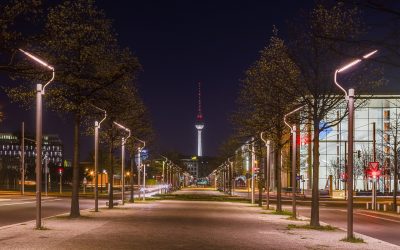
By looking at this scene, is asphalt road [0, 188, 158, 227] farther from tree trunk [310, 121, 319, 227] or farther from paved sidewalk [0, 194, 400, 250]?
tree trunk [310, 121, 319, 227]

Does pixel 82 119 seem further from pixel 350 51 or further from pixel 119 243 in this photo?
pixel 119 243

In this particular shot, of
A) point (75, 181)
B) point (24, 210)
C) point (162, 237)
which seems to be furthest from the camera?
point (24, 210)

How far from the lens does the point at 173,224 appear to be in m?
32.0

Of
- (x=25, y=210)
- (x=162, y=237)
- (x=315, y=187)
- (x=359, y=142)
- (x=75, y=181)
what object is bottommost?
(x=25, y=210)

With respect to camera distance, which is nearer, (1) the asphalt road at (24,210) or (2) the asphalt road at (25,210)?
(1) the asphalt road at (24,210)

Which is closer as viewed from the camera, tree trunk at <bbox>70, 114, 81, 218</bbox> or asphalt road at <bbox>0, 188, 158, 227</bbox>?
asphalt road at <bbox>0, 188, 158, 227</bbox>

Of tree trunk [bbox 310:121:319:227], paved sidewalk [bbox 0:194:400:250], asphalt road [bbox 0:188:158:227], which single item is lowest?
asphalt road [bbox 0:188:158:227]

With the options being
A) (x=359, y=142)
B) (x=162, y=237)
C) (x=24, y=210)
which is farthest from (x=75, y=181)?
(x=359, y=142)

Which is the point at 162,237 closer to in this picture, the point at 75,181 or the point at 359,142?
the point at 75,181

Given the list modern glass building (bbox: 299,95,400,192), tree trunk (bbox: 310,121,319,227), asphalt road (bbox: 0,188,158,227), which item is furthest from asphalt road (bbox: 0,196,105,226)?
modern glass building (bbox: 299,95,400,192)

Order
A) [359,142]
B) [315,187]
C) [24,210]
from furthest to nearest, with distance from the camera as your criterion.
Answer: [359,142] → [24,210] → [315,187]

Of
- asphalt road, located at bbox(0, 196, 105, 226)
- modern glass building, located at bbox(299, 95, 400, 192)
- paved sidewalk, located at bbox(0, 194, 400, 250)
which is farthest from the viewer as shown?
modern glass building, located at bbox(299, 95, 400, 192)

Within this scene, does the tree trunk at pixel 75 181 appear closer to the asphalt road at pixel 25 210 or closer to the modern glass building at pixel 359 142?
the asphalt road at pixel 25 210

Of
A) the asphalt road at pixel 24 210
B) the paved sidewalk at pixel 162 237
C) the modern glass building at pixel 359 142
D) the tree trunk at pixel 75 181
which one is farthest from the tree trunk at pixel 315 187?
the modern glass building at pixel 359 142
